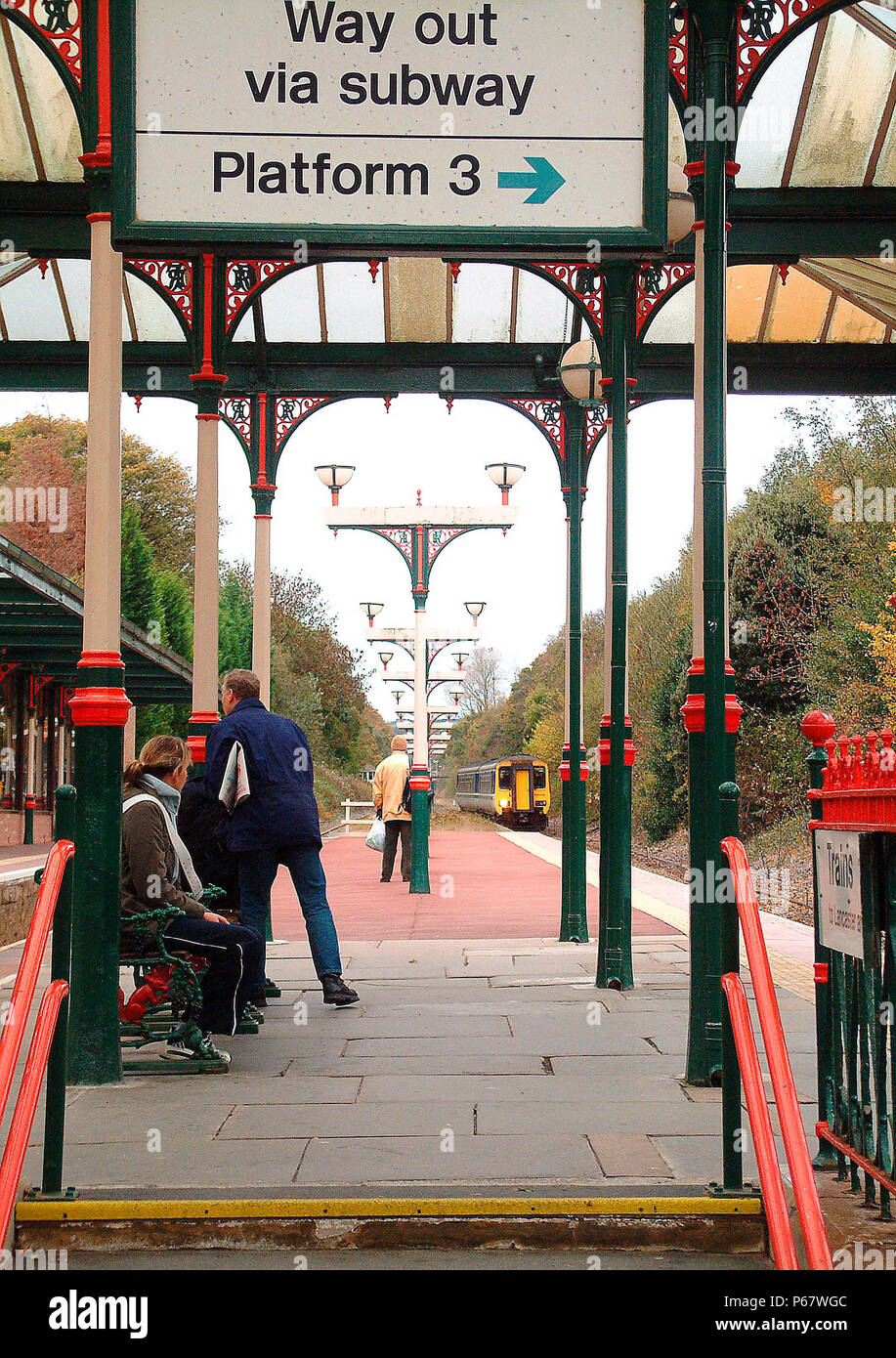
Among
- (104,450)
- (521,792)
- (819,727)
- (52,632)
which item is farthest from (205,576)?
(521,792)

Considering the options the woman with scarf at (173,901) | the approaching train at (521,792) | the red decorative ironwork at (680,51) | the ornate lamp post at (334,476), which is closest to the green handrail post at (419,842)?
the ornate lamp post at (334,476)

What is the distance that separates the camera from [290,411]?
12.2 metres

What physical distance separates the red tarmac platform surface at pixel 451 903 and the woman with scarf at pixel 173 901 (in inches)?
199

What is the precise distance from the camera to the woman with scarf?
614cm

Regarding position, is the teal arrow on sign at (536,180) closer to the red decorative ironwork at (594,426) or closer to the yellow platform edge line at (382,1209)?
the yellow platform edge line at (382,1209)

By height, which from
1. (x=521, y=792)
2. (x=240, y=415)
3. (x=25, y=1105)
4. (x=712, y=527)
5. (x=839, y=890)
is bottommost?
(x=521, y=792)

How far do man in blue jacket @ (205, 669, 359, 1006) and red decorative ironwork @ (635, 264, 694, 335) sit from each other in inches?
145

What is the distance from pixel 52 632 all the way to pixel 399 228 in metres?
14.7

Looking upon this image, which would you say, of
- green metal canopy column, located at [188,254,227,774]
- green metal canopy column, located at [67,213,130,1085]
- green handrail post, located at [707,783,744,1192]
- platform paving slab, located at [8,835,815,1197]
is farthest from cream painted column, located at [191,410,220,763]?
green handrail post, located at [707,783,744,1192]

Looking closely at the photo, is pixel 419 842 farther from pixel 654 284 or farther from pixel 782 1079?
pixel 782 1079

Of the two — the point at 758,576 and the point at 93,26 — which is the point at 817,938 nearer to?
the point at 93,26
